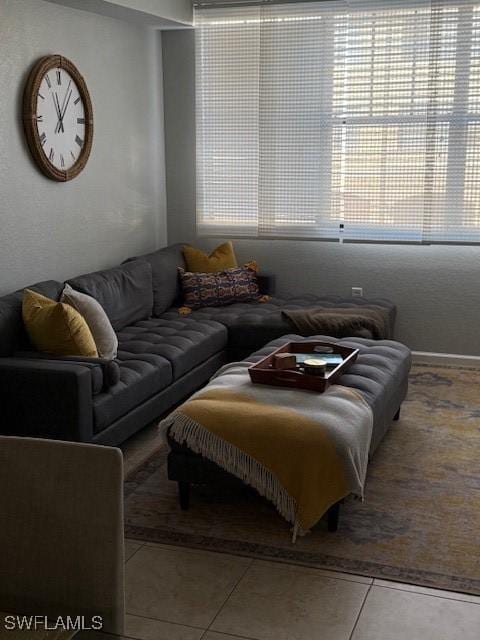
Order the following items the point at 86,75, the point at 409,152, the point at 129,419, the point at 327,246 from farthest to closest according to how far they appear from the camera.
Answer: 1. the point at 327,246
2. the point at 409,152
3. the point at 86,75
4. the point at 129,419

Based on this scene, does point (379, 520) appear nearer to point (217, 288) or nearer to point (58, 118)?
point (217, 288)

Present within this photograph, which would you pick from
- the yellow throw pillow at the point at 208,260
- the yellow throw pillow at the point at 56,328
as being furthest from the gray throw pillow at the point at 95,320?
the yellow throw pillow at the point at 208,260

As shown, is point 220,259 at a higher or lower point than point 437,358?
higher

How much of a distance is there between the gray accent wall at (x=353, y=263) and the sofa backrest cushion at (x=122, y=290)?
1.13 metres

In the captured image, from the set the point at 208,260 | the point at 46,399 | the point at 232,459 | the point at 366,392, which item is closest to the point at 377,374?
the point at 366,392

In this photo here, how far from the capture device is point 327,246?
6.08m

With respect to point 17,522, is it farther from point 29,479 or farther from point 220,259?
point 220,259

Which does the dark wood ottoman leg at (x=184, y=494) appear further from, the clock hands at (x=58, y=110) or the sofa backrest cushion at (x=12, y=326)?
the clock hands at (x=58, y=110)

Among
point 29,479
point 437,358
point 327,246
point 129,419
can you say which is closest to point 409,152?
point 327,246

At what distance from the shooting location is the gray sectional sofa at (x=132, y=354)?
3.62m

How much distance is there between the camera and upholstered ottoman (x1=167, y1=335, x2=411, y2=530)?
3377 mm

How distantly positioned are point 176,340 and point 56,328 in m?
0.97

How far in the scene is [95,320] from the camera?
429 centimetres

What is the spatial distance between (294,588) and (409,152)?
3.63 metres
